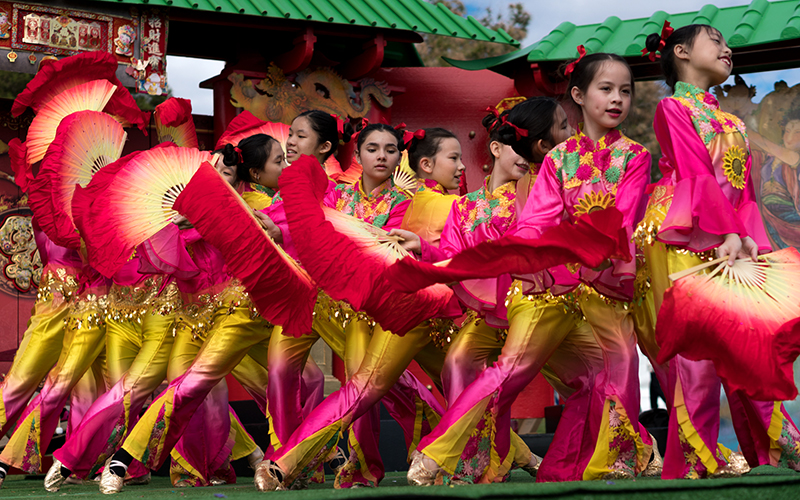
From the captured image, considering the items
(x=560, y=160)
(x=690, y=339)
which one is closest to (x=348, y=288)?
(x=560, y=160)

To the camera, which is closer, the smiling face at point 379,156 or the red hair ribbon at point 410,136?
the smiling face at point 379,156

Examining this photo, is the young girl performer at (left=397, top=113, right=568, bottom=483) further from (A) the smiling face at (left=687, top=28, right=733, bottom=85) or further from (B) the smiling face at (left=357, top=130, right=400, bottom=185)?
(A) the smiling face at (left=687, top=28, right=733, bottom=85)

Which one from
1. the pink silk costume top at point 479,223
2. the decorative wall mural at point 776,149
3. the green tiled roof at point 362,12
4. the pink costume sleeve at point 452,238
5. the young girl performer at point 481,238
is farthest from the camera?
the decorative wall mural at point 776,149

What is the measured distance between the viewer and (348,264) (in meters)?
3.11

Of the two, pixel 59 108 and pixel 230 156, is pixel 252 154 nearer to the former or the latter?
pixel 230 156

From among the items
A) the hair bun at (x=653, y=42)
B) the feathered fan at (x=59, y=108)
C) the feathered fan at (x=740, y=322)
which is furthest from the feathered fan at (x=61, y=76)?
the feathered fan at (x=740, y=322)

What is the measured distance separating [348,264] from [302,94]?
3305 mm

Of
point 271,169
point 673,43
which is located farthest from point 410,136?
point 673,43

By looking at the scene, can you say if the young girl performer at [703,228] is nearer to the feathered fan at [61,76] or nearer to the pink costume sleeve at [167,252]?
the pink costume sleeve at [167,252]

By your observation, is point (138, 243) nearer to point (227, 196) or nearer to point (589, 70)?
point (227, 196)

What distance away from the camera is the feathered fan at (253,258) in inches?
129

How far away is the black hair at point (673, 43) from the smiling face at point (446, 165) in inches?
41.7

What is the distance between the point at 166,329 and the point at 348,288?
149cm

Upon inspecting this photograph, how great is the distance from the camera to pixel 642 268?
3.21 m
